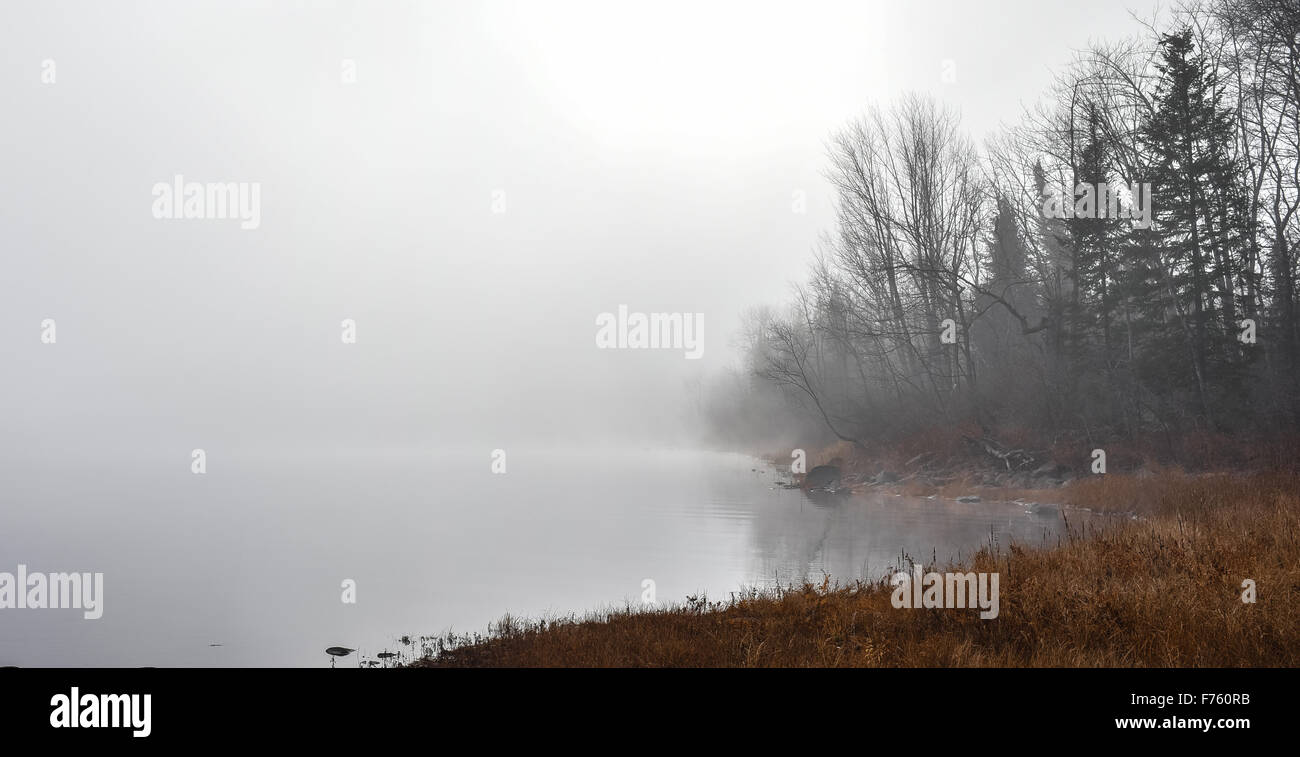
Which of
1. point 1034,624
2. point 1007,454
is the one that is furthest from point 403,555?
point 1007,454

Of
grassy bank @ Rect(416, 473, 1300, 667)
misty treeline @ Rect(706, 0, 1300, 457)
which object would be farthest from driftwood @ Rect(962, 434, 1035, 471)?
grassy bank @ Rect(416, 473, 1300, 667)

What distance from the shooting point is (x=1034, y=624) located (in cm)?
700

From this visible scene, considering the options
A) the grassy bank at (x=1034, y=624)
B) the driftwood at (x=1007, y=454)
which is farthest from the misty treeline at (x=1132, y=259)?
the grassy bank at (x=1034, y=624)

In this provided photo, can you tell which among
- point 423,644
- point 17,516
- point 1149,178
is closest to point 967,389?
point 1149,178

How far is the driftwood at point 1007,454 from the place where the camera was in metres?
27.2

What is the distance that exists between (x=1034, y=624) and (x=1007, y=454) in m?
23.5

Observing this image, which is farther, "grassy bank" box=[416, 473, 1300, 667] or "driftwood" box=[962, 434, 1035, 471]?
"driftwood" box=[962, 434, 1035, 471]

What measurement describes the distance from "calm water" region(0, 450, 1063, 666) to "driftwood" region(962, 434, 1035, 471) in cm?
432

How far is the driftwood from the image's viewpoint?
27.2m

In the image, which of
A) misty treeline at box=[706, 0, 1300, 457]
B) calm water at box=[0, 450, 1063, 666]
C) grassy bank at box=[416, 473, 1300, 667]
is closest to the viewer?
grassy bank at box=[416, 473, 1300, 667]

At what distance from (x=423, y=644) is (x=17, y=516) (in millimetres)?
33505

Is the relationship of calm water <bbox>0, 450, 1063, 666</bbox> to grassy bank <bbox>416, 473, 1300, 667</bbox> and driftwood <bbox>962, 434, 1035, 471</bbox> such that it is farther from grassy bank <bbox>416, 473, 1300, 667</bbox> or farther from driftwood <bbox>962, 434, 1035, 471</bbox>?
driftwood <bbox>962, 434, 1035, 471</bbox>

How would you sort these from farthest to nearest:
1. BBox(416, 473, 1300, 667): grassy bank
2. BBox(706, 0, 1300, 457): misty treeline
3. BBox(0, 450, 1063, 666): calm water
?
1. BBox(706, 0, 1300, 457): misty treeline
2. BBox(0, 450, 1063, 666): calm water
3. BBox(416, 473, 1300, 667): grassy bank
